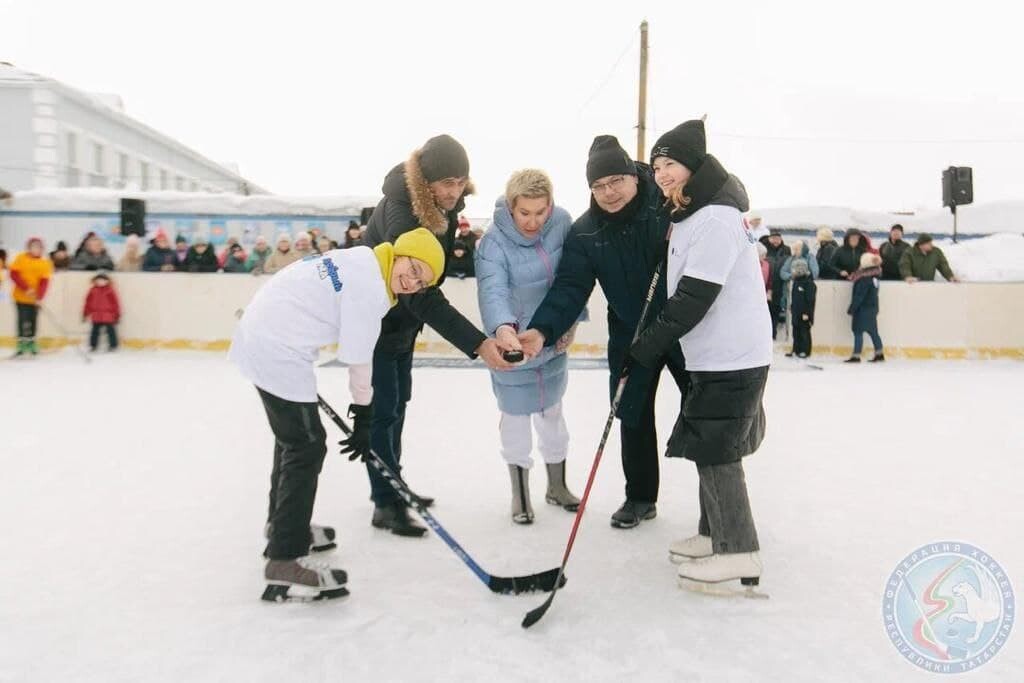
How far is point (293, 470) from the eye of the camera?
258cm

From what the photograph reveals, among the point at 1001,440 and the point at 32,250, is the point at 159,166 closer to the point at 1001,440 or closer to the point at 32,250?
the point at 32,250

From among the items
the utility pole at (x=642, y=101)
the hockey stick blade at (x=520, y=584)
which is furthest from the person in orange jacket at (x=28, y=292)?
the utility pole at (x=642, y=101)

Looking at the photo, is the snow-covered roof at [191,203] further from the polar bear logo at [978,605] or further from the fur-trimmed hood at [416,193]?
the polar bear logo at [978,605]

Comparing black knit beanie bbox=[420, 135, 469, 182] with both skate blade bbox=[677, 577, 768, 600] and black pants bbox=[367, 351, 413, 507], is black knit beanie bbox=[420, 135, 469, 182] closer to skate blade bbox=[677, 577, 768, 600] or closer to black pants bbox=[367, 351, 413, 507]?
black pants bbox=[367, 351, 413, 507]

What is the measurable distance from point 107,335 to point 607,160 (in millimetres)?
9305

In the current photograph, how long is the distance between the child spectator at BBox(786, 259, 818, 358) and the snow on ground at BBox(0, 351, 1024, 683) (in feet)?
15.2

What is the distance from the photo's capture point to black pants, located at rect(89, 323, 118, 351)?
10266 mm

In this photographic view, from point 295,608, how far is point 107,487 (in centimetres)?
187

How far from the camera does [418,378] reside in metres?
8.05

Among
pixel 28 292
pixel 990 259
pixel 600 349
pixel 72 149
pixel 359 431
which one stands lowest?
pixel 600 349

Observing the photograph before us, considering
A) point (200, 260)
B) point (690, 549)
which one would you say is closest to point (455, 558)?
point (690, 549)

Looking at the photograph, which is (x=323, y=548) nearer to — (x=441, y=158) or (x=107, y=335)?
(x=441, y=158)

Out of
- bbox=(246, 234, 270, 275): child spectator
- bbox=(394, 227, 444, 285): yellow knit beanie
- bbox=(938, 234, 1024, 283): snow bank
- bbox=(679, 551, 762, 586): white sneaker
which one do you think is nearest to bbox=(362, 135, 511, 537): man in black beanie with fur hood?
bbox=(394, 227, 444, 285): yellow knit beanie

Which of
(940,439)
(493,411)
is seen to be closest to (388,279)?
(493,411)
